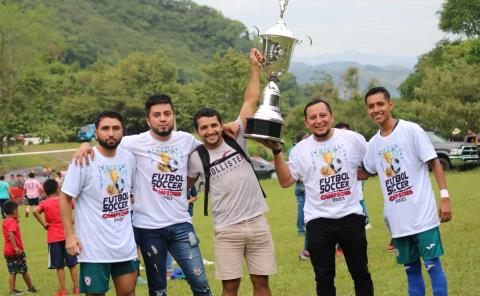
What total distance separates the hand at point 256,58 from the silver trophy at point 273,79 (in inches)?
2.9

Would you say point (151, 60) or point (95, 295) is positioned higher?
point (151, 60)

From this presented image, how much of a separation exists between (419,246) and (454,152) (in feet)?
78.9

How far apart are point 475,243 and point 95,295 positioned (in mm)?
6521

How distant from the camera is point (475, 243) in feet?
33.2

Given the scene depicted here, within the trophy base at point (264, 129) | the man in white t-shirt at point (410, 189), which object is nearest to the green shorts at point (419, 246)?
the man in white t-shirt at point (410, 189)

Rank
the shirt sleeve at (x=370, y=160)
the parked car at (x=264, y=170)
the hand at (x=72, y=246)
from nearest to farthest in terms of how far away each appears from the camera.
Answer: the hand at (x=72, y=246) < the shirt sleeve at (x=370, y=160) < the parked car at (x=264, y=170)

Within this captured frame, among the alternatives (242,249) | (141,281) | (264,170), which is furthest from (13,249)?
(264,170)

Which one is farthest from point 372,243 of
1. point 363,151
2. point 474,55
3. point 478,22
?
point 478,22

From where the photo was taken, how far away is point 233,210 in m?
5.73

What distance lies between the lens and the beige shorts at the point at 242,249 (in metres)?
5.74

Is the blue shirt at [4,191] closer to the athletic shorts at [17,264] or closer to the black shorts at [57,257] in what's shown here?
the athletic shorts at [17,264]

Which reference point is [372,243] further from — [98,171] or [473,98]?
[473,98]

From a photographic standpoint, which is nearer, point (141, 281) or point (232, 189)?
point (232, 189)

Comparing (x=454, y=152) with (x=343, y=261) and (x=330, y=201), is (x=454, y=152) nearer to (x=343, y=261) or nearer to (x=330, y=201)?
(x=343, y=261)
